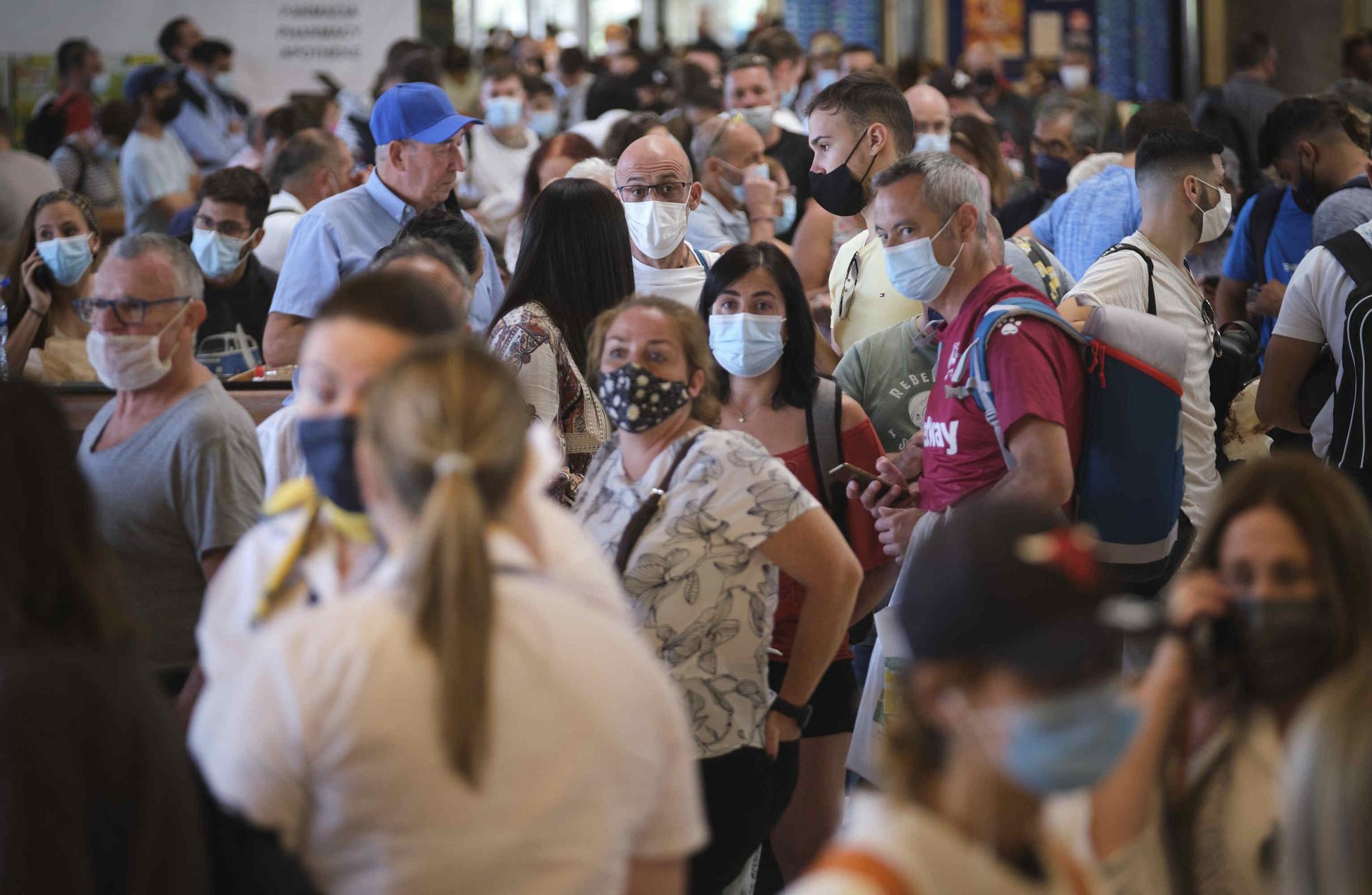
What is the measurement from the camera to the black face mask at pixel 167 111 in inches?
333

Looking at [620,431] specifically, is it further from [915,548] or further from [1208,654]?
[1208,654]

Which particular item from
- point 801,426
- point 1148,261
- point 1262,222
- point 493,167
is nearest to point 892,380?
point 801,426

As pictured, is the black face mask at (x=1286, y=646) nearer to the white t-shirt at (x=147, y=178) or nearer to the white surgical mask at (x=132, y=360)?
A: the white surgical mask at (x=132, y=360)

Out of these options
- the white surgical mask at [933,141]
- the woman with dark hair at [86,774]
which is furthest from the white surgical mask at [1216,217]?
the woman with dark hair at [86,774]

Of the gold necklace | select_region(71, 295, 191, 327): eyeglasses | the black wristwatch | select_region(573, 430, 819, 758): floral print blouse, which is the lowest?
the black wristwatch

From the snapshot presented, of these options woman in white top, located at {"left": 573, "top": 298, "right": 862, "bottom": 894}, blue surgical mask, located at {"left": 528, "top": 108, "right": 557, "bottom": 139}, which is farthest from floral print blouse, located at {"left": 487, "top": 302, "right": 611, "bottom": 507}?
blue surgical mask, located at {"left": 528, "top": 108, "right": 557, "bottom": 139}

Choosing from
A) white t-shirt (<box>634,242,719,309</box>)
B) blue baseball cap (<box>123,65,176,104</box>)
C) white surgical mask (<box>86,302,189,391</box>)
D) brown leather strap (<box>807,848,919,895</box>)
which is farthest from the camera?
blue baseball cap (<box>123,65,176,104</box>)

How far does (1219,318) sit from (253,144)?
5244mm

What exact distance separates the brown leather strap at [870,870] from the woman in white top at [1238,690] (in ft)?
1.66

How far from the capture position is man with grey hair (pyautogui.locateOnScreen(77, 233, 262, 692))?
283cm

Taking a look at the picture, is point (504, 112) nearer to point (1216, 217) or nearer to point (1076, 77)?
point (1076, 77)

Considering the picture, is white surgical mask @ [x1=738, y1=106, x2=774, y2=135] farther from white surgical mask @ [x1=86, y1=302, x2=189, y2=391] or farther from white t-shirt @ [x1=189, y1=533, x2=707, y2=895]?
white t-shirt @ [x1=189, y1=533, x2=707, y2=895]

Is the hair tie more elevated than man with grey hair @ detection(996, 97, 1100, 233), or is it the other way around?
man with grey hair @ detection(996, 97, 1100, 233)

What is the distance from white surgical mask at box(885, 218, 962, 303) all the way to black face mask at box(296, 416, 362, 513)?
1.86m
